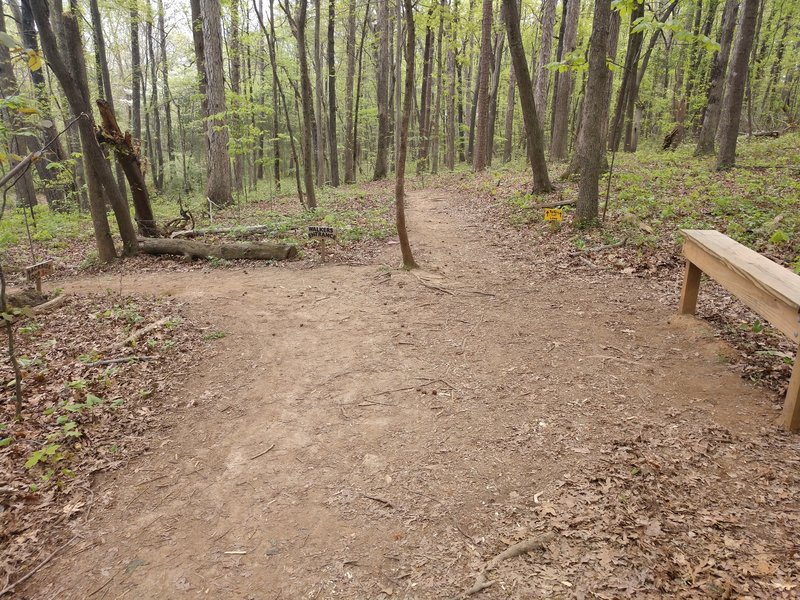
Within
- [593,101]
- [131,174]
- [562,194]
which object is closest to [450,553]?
[593,101]

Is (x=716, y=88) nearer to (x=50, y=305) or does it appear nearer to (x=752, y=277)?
(x=752, y=277)

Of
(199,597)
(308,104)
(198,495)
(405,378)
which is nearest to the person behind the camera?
(199,597)

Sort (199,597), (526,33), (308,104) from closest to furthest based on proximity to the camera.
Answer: (199,597)
(308,104)
(526,33)

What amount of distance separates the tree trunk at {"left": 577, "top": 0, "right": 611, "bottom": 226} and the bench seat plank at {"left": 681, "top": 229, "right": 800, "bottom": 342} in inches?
161

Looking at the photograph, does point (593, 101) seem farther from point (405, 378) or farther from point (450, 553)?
point (450, 553)

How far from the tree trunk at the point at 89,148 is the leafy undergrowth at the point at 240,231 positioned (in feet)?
1.99

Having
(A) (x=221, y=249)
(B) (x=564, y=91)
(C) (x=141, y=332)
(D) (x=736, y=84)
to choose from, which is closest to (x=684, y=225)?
(D) (x=736, y=84)

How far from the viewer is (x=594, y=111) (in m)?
8.87

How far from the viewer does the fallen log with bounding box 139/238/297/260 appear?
985cm

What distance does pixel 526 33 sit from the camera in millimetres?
29547

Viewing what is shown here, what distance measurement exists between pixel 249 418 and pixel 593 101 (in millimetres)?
8401

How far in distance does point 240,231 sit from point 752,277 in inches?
407

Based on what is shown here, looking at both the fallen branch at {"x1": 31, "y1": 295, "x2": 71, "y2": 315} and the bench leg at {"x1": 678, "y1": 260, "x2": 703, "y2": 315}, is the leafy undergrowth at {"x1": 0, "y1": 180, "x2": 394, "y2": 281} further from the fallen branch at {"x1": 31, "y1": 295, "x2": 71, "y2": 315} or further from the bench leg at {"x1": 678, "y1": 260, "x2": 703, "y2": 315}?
the bench leg at {"x1": 678, "y1": 260, "x2": 703, "y2": 315}

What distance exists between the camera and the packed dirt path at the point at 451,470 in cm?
266
